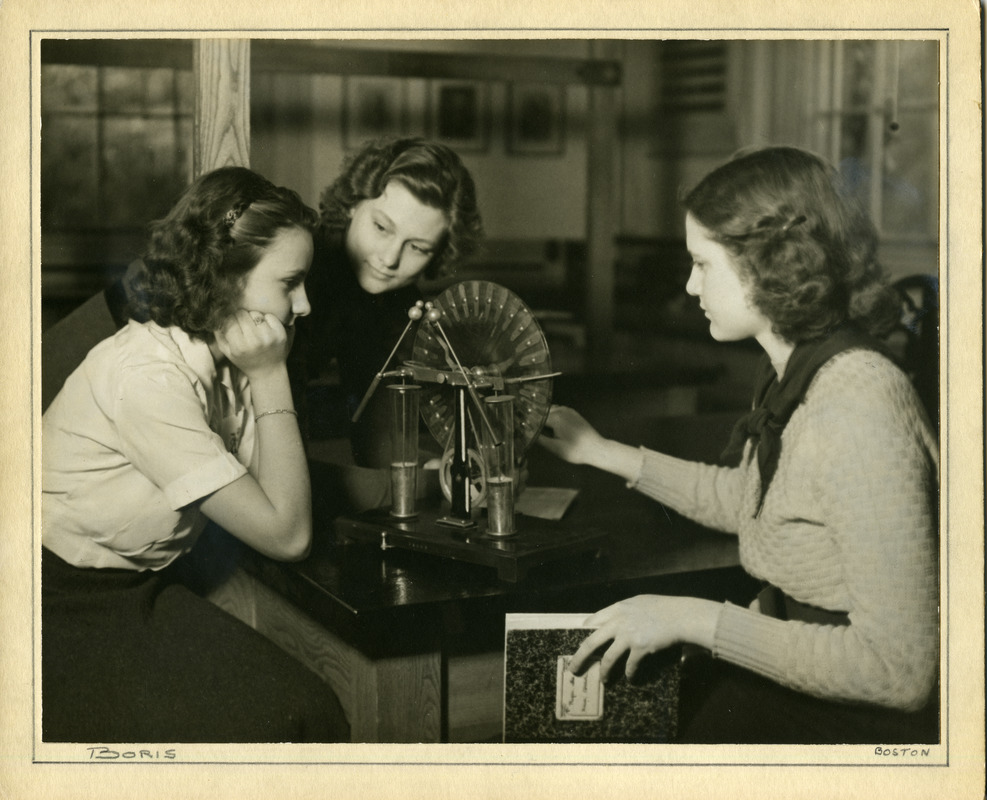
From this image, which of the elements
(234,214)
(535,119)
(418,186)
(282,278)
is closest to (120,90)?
(234,214)

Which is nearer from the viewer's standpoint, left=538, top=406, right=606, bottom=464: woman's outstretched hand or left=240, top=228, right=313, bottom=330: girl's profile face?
left=240, top=228, right=313, bottom=330: girl's profile face

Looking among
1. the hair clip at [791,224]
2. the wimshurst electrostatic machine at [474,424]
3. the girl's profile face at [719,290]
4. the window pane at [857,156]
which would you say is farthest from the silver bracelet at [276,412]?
the window pane at [857,156]

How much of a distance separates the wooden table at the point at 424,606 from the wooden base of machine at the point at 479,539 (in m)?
0.02

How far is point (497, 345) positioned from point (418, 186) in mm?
292

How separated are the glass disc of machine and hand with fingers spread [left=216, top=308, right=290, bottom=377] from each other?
24 cm

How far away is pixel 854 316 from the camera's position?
5.05 ft

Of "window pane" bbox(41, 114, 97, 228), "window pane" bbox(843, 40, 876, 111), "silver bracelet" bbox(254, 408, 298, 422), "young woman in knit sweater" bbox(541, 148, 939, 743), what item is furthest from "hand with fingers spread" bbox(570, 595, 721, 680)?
"window pane" bbox(41, 114, 97, 228)

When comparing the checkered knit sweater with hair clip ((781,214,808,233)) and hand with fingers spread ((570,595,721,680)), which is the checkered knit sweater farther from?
hair clip ((781,214,808,233))

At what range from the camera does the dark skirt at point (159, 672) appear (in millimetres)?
1547

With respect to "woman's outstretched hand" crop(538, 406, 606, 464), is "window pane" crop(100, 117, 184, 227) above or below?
above

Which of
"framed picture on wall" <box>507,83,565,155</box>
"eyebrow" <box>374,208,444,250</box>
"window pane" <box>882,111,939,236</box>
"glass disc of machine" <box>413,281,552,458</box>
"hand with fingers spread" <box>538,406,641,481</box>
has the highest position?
"framed picture on wall" <box>507,83,565,155</box>

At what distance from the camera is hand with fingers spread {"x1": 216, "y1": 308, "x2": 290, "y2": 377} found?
1595 mm

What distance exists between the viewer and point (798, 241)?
5.03ft

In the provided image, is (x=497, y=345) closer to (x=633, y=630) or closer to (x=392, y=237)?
(x=392, y=237)
